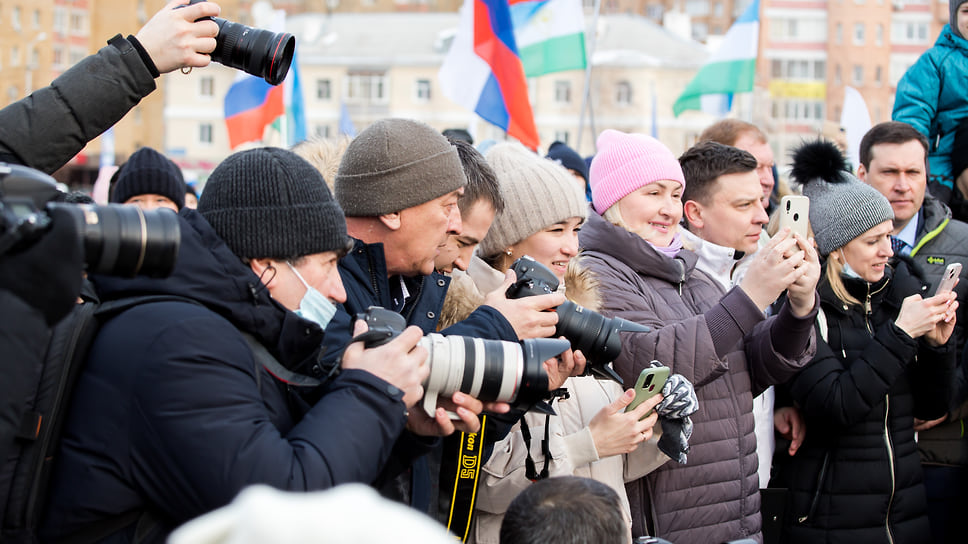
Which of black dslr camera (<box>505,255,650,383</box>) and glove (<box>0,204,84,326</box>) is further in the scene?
black dslr camera (<box>505,255,650,383</box>)

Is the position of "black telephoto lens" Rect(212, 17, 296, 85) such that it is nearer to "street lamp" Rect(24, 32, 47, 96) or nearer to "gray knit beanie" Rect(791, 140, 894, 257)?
"gray knit beanie" Rect(791, 140, 894, 257)

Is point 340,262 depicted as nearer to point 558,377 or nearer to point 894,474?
point 558,377

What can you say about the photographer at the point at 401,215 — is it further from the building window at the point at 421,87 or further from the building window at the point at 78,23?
the building window at the point at 78,23

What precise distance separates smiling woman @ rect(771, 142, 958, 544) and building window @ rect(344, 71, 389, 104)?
52871 mm

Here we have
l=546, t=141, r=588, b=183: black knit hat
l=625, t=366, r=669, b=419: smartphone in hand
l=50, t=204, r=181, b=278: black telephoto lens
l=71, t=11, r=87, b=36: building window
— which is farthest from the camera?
l=71, t=11, r=87, b=36: building window

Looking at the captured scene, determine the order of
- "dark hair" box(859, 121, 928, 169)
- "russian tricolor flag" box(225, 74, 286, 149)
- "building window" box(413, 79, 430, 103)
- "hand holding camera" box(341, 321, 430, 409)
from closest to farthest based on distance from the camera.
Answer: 1. "hand holding camera" box(341, 321, 430, 409)
2. "dark hair" box(859, 121, 928, 169)
3. "russian tricolor flag" box(225, 74, 286, 149)
4. "building window" box(413, 79, 430, 103)

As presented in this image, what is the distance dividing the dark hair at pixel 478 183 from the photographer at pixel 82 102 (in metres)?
1.00

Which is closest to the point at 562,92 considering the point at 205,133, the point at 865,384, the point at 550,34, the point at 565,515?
the point at 205,133

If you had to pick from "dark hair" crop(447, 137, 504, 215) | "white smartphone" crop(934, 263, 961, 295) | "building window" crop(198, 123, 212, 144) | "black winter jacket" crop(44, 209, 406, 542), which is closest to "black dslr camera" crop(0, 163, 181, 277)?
"black winter jacket" crop(44, 209, 406, 542)

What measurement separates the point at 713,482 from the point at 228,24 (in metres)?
2.18

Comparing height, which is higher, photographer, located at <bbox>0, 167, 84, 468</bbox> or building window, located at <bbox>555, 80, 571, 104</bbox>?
building window, located at <bbox>555, 80, 571, 104</bbox>

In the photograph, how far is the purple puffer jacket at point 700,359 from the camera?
342cm

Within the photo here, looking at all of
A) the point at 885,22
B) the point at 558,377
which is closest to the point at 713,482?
the point at 558,377

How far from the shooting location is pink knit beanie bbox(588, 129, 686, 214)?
157 inches
